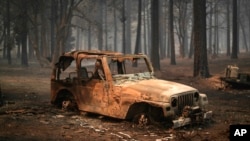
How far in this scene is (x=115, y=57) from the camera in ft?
31.7

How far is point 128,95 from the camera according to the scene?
28.1 ft

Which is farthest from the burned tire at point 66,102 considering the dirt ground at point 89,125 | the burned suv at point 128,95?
the dirt ground at point 89,125

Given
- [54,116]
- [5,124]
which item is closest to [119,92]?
[54,116]

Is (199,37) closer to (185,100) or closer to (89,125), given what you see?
(185,100)

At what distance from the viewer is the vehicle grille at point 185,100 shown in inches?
325

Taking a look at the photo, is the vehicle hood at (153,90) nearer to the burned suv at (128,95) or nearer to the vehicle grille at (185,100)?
the burned suv at (128,95)

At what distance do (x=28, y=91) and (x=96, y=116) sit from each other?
6.61 metres

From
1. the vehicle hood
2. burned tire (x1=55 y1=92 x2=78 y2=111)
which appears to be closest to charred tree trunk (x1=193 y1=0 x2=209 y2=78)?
A: burned tire (x1=55 y1=92 x2=78 y2=111)

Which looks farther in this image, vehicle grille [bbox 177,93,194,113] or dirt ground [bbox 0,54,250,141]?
vehicle grille [bbox 177,93,194,113]

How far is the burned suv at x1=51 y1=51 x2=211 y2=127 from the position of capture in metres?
8.12

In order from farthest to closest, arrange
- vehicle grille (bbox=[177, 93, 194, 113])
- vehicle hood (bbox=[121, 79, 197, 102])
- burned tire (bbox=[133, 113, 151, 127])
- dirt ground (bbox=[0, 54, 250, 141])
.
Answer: burned tire (bbox=[133, 113, 151, 127]), vehicle grille (bbox=[177, 93, 194, 113]), vehicle hood (bbox=[121, 79, 197, 102]), dirt ground (bbox=[0, 54, 250, 141])

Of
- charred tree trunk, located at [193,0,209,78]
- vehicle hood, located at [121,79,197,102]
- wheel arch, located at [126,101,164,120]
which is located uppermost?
charred tree trunk, located at [193,0,209,78]

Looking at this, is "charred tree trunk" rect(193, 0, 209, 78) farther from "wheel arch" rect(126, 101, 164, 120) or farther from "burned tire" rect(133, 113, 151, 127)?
"burned tire" rect(133, 113, 151, 127)

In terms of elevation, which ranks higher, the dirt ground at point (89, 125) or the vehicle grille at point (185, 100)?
the vehicle grille at point (185, 100)
